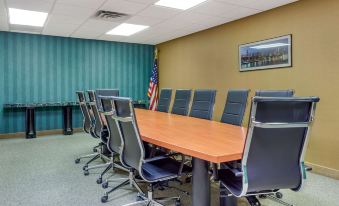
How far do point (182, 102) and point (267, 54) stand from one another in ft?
5.65

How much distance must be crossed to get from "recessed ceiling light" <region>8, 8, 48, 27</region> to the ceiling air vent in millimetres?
973

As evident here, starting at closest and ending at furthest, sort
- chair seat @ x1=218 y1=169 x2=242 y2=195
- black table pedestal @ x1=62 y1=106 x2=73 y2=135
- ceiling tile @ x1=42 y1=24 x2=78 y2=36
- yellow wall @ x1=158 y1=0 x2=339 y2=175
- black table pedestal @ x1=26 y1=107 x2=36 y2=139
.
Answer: chair seat @ x1=218 y1=169 x2=242 y2=195 → yellow wall @ x1=158 y1=0 x2=339 y2=175 → ceiling tile @ x1=42 y1=24 x2=78 y2=36 → black table pedestal @ x1=26 y1=107 x2=36 y2=139 → black table pedestal @ x1=62 y1=106 x2=73 y2=135

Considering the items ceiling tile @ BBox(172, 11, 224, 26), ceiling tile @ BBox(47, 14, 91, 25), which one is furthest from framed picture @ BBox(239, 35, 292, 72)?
ceiling tile @ BBox(47, 14, 91, 25)

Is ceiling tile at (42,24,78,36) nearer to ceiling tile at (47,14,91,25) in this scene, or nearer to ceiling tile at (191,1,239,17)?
ceiling tile at (47,14,91,25)

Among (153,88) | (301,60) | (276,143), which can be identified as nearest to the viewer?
(276,143)

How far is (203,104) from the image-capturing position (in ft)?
13.0

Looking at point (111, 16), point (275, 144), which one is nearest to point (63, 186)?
point (275, 144)

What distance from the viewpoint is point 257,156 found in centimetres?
175

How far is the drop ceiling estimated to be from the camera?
165 inches

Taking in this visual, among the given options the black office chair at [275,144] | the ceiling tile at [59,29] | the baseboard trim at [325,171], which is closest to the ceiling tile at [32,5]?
the ceiling tile at [59,29]

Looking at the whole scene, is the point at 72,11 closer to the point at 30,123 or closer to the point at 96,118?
the point at 96,118

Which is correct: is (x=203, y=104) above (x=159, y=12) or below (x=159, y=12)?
below

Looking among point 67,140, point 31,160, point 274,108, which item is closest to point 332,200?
point 274,108

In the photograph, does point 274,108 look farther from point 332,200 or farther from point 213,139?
point 332,200
